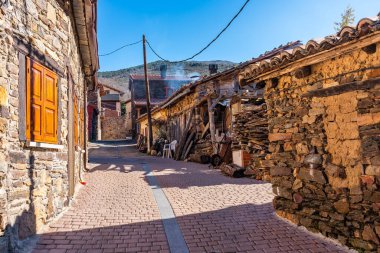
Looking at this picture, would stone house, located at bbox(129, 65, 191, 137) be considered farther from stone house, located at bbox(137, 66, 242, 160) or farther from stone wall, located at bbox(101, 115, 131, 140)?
stone house, located at bbox(137, 66, 242, 160)

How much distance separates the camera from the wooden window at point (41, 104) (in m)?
4.25

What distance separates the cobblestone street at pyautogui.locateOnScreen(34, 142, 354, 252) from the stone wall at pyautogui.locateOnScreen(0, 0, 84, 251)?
0.41 m

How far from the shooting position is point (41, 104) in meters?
4.59

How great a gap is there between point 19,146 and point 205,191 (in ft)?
14.6

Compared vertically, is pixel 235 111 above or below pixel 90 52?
below

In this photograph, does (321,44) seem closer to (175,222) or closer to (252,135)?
(175,222)

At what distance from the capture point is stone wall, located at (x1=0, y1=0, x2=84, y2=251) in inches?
144

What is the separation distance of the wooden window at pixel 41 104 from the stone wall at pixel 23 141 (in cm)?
16

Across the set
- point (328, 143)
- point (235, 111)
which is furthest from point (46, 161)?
point (235, 111)

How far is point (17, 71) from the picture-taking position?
13.0 ft

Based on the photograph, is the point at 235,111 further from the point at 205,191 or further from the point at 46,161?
the point at 46,161

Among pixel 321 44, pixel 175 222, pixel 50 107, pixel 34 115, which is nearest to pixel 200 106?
pixel 175 222

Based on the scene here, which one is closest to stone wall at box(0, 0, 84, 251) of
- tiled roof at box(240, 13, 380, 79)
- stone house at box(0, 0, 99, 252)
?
stone house at box(0, 0, 99, 252)

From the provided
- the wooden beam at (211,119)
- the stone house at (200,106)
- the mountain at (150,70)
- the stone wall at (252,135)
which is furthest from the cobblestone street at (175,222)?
the mountain at (150,70)
